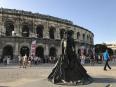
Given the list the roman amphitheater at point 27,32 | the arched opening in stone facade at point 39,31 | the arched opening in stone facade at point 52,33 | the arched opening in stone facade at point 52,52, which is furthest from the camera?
the arched opening in stone facade at point 52,52

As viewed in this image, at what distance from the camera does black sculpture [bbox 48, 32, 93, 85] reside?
39.9 feet

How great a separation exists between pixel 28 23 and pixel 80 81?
33.0m

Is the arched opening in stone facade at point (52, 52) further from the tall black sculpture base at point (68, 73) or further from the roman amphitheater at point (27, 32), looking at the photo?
the tall black sculpture base at point (68, 73)

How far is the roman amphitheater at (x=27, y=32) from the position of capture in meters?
42.2

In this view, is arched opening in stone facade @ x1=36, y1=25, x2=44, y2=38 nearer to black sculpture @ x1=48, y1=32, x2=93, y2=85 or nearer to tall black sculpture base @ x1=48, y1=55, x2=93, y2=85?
black sculpture @ x1=48, y1=32, x2=93, y2=85

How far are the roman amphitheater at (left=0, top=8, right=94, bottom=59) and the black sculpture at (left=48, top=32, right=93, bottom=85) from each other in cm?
2681

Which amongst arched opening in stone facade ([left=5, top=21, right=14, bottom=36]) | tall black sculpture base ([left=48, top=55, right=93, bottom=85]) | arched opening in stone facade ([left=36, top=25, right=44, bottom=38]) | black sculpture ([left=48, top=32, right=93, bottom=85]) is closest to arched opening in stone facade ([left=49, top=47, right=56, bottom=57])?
arched opening in stone facade ([left=36, top=25, right=44, bottom=38])

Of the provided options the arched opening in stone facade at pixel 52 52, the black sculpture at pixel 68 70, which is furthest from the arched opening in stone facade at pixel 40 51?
the black sculpture at pixel 68 70

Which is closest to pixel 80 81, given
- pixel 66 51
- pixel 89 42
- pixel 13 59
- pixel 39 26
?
pixel 66 51

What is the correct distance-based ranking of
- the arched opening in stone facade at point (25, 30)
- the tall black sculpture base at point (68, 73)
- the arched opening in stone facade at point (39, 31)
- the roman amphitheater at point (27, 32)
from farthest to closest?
1. the arched opening in stone facade at point (39, 31)
2. the arched opening in stone facade at point (25, 30)
3. the roman amphitheater at point (27, 32)
4. the tall black sculpture base at point (68, 73)

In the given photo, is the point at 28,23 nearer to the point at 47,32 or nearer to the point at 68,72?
the point at 47,32

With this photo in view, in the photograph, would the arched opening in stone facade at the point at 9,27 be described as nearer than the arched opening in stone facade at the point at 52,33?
Yes

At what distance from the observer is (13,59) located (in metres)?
41.9

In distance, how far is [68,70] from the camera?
12.4m
